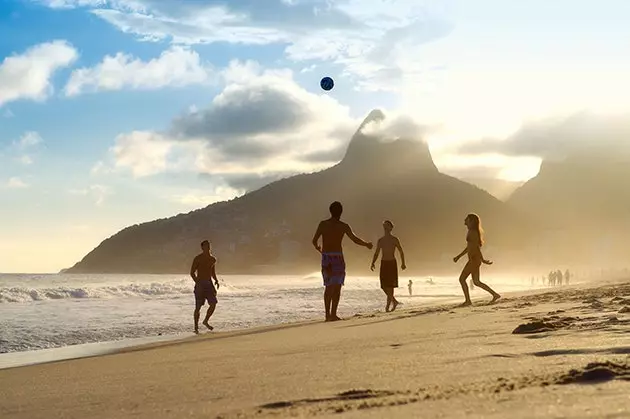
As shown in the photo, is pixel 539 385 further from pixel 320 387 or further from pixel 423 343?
pixel 423 343

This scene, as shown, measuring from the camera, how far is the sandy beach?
2846 mm

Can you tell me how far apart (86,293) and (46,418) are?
4127 cm

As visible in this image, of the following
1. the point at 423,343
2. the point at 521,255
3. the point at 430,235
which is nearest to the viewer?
the point at 423,343

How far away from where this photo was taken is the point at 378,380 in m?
3.78

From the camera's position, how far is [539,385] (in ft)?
10.2

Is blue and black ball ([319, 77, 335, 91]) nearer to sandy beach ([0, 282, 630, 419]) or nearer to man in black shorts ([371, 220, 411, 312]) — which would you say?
man in black shorts ([371, 220, 411, 312])

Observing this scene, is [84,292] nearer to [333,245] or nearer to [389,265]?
[389,265]

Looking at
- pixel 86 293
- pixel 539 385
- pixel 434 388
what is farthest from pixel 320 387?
pixel 86 293

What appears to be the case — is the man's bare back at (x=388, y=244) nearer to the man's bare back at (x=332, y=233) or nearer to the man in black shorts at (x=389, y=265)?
the man in black shorts at (x=389, y=265)

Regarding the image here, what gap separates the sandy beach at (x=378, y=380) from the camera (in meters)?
2.85

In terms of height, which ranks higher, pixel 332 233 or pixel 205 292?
pixel 332 233

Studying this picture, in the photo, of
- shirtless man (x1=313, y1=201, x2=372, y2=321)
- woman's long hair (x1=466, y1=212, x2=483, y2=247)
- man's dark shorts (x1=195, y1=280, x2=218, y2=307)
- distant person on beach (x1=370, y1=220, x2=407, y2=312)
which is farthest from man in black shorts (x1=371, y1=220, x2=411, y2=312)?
man's dark shorts (x1=195, y1=280, x2=218, y2=307)

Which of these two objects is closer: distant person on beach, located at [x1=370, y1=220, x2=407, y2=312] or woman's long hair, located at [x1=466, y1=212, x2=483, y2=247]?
woman's long hair, located at [x1=466, y1=212, x2=483, y2=247]

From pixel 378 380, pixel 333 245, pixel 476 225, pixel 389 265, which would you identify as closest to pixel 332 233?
pixel 333 245
